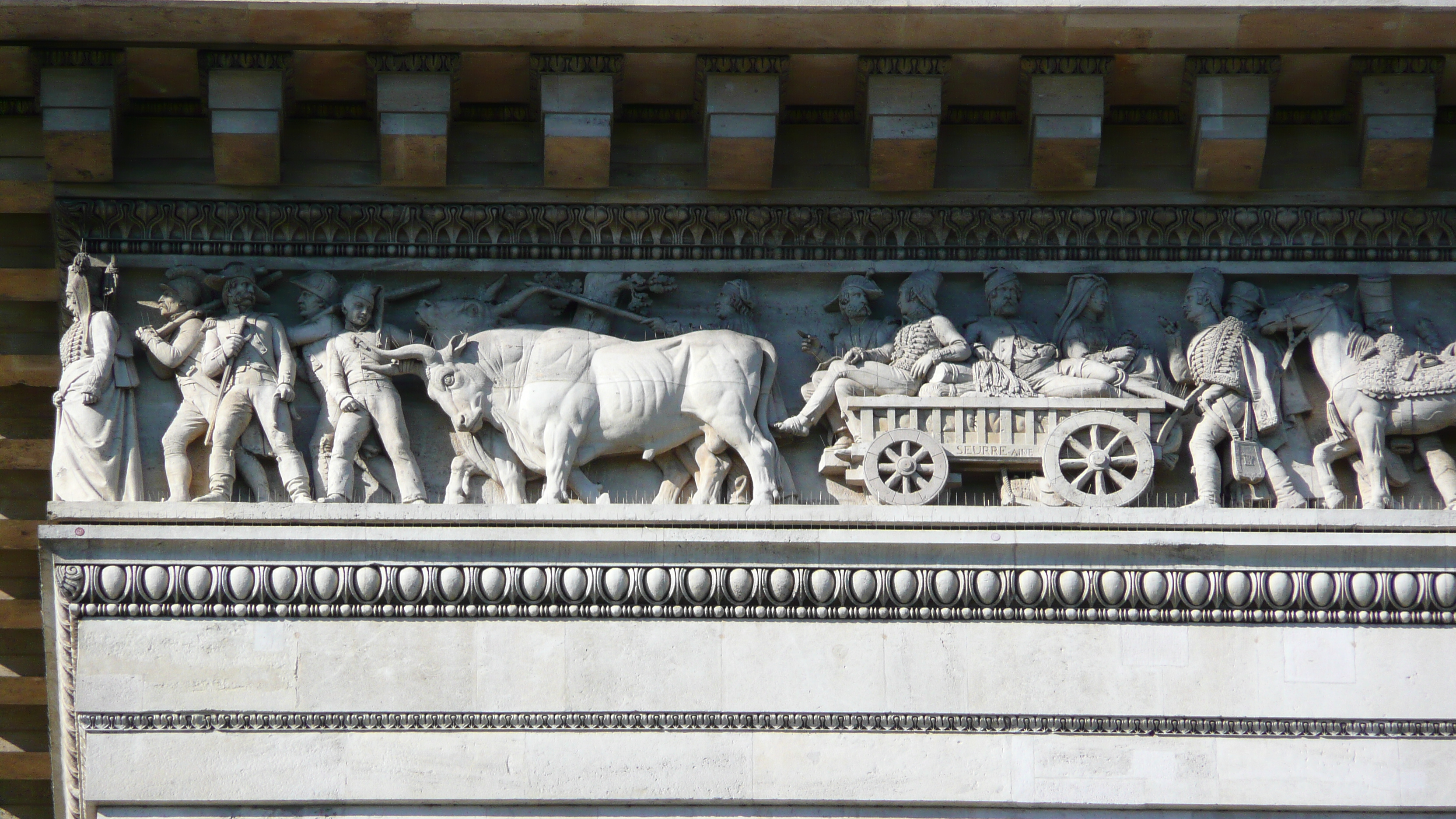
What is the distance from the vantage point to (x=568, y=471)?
37.2 feet

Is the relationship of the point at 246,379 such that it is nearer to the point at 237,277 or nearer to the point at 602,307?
the point at 237,277

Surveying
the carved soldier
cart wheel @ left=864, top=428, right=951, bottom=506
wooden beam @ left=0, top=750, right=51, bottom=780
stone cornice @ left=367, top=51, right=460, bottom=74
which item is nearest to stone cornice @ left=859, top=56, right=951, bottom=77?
cart wheel @ left=864, top=428, right=951, bottom=506

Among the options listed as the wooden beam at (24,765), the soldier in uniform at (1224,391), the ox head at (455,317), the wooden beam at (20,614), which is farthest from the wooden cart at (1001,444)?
the wooden beam at (24,765)

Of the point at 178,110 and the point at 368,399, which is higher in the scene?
the point at 178,110

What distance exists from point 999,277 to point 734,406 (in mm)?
1612

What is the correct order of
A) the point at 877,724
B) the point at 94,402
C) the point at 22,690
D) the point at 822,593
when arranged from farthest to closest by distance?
the point at 22,690, the point at 94,402, the point at 822,593, the point at 877,724

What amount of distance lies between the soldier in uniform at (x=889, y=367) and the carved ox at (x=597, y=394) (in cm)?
26

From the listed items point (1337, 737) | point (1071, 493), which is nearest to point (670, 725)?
point (1071, 493)

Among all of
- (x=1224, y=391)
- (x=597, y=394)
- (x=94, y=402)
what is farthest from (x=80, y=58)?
(x=1224, y=391)

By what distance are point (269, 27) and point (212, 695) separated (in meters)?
3.37

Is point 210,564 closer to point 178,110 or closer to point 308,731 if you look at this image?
point 308,731

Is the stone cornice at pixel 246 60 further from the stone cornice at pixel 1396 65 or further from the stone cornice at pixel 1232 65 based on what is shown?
the stone cornice at pixel 1396 65

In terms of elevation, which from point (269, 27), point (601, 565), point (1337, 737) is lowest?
point (1337, 737)

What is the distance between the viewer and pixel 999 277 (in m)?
11.9
